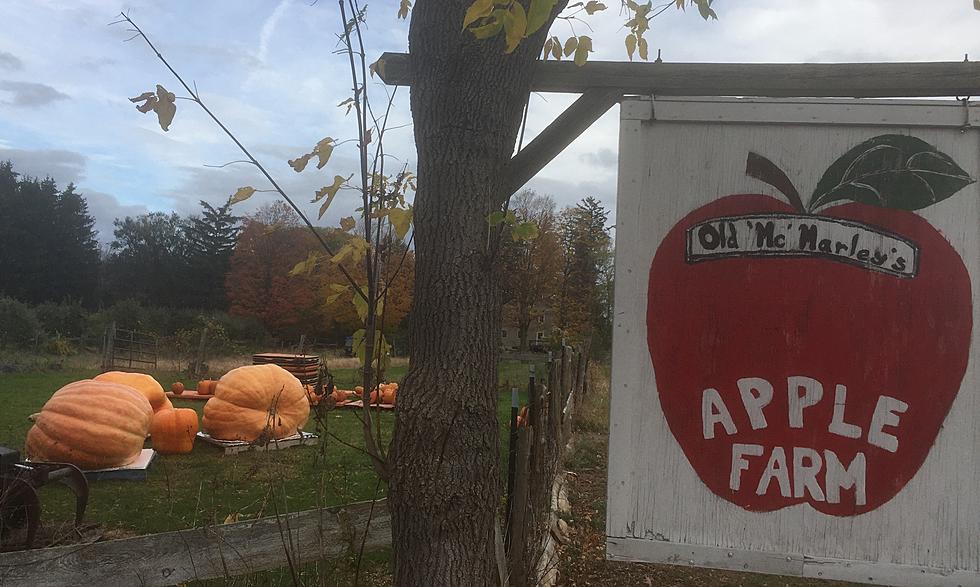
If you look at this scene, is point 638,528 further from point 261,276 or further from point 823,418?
point 261,276

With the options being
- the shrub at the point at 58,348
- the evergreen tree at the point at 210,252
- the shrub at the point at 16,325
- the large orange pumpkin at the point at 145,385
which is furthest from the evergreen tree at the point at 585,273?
the evergreen tree at the point at 210,252

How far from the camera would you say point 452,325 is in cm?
218

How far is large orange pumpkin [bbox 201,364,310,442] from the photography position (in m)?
9.74

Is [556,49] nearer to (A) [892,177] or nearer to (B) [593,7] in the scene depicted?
(B) [593,7]

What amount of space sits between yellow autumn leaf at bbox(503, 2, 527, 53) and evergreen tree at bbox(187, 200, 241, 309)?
166 feet

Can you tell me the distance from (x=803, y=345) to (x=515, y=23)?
1.30 metres

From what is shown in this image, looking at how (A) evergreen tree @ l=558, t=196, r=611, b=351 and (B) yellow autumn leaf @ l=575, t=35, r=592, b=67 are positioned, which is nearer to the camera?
(B) yellow autumn leaf @ l=575, t=35, r=592, b=67

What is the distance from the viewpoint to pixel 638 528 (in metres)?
2.32

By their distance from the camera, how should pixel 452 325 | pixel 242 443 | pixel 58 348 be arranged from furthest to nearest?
pixel 58 348 → pixel 242 443 → pixel 452 325

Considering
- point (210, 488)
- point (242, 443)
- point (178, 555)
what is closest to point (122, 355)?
point (242, 443)

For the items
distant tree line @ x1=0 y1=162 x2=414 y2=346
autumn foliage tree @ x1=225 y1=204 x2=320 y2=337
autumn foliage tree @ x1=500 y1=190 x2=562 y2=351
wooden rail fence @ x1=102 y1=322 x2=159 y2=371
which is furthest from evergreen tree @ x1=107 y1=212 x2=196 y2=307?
autumn foliage tree @ x1=500 y1=190 x2=562 y2=351

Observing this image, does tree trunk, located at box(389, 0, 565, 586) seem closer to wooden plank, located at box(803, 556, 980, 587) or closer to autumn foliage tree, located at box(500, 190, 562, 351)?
wooden plank, located at box(803, 556, 980, 587)

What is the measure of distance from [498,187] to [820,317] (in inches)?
42.2

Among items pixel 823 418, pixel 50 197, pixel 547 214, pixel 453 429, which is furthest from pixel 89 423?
pixel 50 197
